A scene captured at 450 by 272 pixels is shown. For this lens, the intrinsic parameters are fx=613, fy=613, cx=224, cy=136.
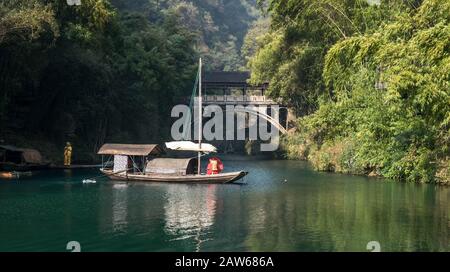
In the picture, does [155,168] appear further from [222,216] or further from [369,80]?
[369,80]

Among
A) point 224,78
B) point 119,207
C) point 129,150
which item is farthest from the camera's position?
point 224,78

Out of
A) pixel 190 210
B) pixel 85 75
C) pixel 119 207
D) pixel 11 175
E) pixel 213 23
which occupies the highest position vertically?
pixel 213 23

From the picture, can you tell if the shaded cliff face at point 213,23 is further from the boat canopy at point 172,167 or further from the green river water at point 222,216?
the green river water at point 222,216

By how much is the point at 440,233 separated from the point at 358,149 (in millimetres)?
24490

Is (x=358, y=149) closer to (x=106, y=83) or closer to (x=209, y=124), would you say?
(x=106, y=83)

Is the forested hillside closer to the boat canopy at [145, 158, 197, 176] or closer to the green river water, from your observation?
the green river water

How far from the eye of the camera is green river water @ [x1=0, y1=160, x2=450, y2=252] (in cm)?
2136

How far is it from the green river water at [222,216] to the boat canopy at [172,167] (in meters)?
1.96

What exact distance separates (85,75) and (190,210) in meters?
27.3

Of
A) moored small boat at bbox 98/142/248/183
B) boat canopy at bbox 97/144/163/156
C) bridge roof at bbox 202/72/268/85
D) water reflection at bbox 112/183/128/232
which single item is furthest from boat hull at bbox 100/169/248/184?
bridge roof at bbox 202/72/268/85

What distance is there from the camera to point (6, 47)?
43.2 metres

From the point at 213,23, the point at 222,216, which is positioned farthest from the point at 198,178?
the point at 213,23

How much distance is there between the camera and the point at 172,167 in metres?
41.4
